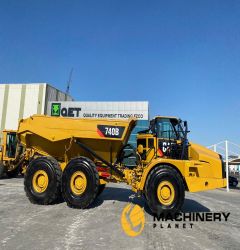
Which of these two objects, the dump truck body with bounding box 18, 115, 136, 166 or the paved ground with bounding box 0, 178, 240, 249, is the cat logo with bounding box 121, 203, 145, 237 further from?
the dump truck body with bounding box 18, 115, 136, 166

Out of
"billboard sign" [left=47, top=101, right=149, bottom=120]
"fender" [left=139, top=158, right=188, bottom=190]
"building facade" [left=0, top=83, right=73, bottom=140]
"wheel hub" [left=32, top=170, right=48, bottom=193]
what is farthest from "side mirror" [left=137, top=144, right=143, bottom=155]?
"building facade" [left=0, top=83, right=73, bottom=140]

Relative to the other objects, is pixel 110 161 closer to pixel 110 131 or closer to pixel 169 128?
pixel 110 131

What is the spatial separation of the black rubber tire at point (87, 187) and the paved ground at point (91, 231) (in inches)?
12.2

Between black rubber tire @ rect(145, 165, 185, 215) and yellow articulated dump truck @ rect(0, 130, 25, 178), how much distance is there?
11.5 meters

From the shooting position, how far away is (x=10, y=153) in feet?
61.1

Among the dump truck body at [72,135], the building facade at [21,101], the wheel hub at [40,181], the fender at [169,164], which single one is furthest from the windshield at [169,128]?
the building facade at [21,101]

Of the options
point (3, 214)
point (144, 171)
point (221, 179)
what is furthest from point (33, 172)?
point (221, 179)

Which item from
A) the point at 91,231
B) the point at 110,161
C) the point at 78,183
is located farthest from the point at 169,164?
the point at 91,231

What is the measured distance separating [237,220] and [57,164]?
578 cm

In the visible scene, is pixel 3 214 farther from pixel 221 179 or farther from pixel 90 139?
pixel 221 179

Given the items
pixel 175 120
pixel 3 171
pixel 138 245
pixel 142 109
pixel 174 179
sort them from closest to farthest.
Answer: pixel 138 245 → pixel 174 179 → pixel 175 120 → pixel 3 171 → pixel 142 109

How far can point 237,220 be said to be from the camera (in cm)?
898

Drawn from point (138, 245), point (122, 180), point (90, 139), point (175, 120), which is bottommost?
point (138, 245)

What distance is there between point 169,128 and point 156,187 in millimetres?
2255
